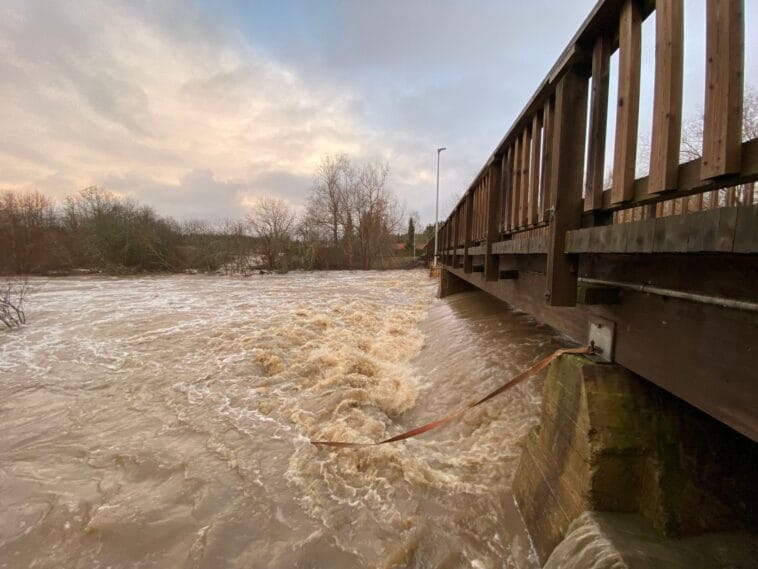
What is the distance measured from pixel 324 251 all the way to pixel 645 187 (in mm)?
36796

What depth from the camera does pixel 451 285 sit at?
43.2ft

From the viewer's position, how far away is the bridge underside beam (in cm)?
134

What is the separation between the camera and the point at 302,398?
16.0 feet

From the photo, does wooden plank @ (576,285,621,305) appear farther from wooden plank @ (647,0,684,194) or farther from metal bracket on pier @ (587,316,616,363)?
wooden plank @ (647,0,684,194)

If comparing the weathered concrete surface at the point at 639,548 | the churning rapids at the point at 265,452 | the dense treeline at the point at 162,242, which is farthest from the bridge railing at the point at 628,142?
the dense treeline at the point at 162,242

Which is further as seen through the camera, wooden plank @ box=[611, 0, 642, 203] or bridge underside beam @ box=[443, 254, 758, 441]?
wooden plank @ box=[611, 0, 642, 203]

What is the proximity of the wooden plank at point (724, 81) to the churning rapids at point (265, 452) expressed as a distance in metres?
2.53

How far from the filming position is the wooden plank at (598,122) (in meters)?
2.04

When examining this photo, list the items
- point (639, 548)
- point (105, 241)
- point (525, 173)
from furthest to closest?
point (105, 241), point (525, 173), point (639, 548)

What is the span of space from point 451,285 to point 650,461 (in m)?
11.3

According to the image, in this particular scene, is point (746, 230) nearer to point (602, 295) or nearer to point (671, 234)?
point (671, 234)

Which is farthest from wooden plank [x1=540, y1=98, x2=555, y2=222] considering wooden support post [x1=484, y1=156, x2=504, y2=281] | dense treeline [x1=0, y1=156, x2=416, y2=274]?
dense treeline [x1=0, y1=156, x2=416, y2=274]

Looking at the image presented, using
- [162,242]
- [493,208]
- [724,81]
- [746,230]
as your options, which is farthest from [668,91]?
[162,242]

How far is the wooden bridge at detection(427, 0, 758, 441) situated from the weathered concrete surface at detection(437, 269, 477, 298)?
32.8ft
